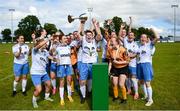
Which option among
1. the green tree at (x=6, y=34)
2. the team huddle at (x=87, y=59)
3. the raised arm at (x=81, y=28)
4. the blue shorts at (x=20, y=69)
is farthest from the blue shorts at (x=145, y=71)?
the green tree at (x=6, y=34)

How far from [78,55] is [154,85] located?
398cm

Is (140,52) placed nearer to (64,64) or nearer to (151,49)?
(151,49)

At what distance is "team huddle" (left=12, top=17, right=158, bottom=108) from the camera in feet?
36.7

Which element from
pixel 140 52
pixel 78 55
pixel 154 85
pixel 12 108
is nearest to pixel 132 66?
pixel 140 52

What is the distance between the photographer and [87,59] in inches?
454

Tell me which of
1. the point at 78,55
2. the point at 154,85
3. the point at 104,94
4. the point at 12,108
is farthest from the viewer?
the point at 154,85

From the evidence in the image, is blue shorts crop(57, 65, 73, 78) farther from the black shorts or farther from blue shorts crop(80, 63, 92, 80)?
the black shorts

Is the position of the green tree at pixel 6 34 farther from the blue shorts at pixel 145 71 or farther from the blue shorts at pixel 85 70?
the blue shorts at pixel 145 71

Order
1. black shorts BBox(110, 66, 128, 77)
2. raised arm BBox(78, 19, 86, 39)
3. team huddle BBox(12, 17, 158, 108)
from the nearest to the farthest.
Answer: team huddle BBox(12, 17, 158, 108) → black shorts BBox(110, 66, 128, 77) → raised arm BBox(78, 19, 86, 39)

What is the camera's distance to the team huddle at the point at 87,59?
11.2 meters

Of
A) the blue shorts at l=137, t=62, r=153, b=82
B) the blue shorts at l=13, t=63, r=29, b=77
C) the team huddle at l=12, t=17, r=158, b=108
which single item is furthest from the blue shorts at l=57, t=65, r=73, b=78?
the blue shorts at l=137, t=62, r=153, b=82

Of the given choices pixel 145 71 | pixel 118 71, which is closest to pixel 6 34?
pixel 118 71

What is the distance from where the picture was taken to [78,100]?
1199 cm

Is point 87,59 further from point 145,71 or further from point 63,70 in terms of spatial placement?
point 145,71
